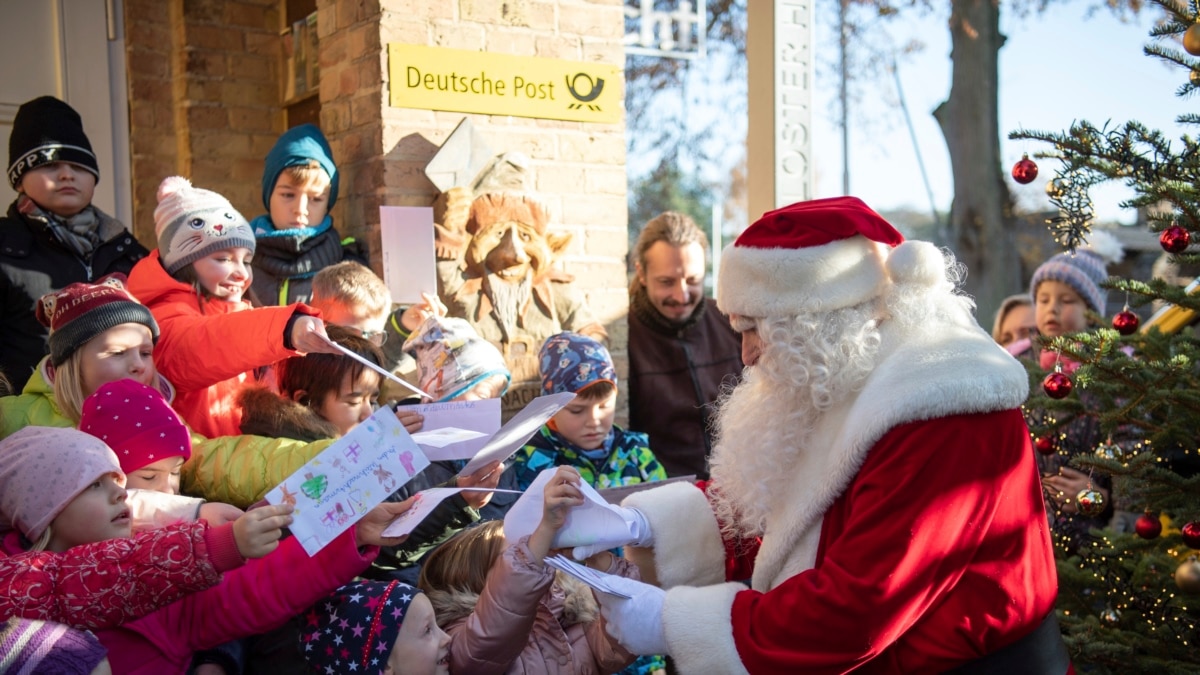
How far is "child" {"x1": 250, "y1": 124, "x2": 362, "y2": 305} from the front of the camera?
3881mm

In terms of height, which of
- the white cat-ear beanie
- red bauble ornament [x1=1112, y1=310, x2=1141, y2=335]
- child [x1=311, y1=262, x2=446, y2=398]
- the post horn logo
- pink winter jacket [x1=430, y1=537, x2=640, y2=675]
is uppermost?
the post horn logo

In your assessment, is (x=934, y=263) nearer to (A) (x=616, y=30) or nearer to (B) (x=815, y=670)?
(B) (x=815, y=670)

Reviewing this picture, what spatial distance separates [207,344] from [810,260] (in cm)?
166

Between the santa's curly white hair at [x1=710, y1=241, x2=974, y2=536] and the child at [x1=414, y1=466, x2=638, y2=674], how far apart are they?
1.35ft

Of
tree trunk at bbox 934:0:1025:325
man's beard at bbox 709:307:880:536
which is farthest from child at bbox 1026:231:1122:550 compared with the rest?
tree trunk at bbox 934:0:1025:325

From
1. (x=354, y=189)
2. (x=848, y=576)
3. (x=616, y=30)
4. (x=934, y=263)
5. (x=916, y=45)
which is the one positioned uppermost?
(x=916, y=45)

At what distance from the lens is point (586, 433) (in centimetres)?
364

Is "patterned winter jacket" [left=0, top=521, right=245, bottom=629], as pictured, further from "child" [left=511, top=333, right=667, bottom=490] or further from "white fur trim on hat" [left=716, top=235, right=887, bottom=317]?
"child" [left=511, top=333, right=667, bottom=490]

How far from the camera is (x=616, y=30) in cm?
474

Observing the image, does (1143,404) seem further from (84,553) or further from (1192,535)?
(84,553)

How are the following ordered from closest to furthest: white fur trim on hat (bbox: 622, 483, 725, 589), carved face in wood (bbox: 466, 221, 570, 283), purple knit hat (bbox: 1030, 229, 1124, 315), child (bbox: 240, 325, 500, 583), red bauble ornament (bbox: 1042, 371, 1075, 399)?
white fur trim on hat (bbox: 622, 483, 725, 589)
child (bbox: 240, 325, 500, 583)
red bauble ornament (bbox: 1042, 371, 1075, 399)
carved face in wood (bbox: 466, 221, 570, 283)
purple knit hat (bbox: 1030, 229, 1124, 315)

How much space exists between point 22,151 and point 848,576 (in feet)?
9.61

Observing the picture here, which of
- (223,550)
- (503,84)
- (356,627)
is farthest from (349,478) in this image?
(503,84)

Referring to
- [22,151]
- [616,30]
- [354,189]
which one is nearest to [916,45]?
[616,30]
